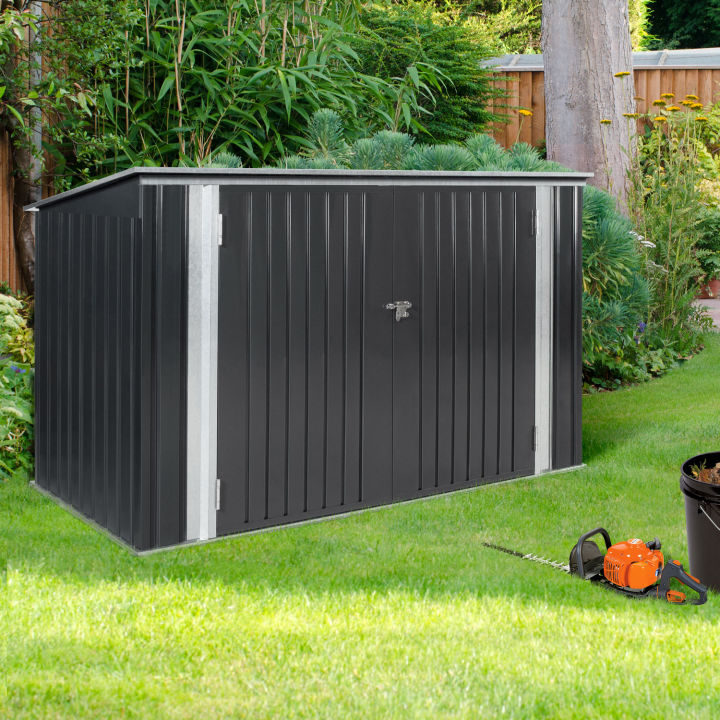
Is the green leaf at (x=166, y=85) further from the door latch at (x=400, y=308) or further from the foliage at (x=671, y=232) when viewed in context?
the foliage at (x=671, y=232)

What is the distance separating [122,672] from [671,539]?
7.58 feet

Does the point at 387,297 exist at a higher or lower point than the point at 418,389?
higher

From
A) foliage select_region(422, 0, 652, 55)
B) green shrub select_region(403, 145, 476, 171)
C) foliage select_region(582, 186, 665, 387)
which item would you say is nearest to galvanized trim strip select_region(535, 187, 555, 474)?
green shrub select_region(403, 145, 476, 171)

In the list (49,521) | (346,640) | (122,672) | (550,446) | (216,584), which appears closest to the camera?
(122,672)

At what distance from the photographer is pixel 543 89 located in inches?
486

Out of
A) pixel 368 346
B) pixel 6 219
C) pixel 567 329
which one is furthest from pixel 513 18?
pixel 368 346

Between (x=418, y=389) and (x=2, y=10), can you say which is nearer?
(x=418, y=389)

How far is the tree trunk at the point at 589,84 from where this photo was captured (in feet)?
27.2

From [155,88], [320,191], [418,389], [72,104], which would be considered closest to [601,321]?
[418,389]

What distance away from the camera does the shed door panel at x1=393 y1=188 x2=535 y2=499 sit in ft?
14.6

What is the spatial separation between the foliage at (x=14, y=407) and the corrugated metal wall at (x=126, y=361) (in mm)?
568

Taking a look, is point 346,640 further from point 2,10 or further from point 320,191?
point 2,10

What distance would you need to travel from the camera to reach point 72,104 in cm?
603

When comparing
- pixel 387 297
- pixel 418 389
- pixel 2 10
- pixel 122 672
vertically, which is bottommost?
pixel 122 672
